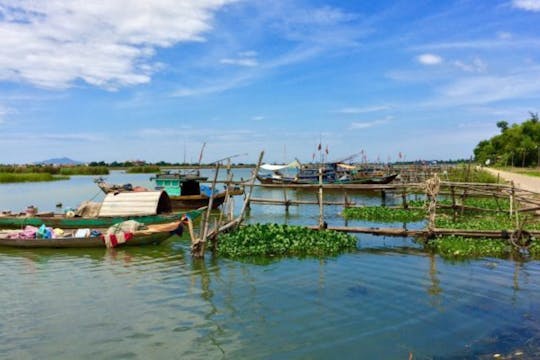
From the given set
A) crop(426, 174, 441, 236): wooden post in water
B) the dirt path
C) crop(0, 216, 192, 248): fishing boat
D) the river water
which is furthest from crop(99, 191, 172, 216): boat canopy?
the dirt path

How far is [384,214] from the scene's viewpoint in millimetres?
20531

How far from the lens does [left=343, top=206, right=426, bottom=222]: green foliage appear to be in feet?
65.6

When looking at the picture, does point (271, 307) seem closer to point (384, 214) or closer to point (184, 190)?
point (384, 214)

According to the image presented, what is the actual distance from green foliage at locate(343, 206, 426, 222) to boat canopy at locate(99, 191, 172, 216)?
29.4ft

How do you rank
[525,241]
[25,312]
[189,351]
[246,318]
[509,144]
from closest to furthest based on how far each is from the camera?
1. [189,351]
2. [246,318]
3. [25,312]
4. [525,241]
5. [509,144]

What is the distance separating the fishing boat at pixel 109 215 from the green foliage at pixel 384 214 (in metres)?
7.74

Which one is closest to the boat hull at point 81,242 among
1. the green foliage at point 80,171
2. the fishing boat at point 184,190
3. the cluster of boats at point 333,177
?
the fishing boat at point 184,190

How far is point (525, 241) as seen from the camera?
12.3m

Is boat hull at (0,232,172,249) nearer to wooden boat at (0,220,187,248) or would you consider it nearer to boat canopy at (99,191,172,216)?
wooden boat at (0,220,187,248)

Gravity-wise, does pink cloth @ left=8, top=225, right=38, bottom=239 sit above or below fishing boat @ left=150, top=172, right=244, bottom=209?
below

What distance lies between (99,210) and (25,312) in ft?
32.2

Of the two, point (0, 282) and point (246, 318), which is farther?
point (0, 282)

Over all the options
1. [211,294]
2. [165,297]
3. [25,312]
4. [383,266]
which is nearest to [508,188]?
[383,266]

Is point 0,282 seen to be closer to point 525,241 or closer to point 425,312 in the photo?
point 425,312
